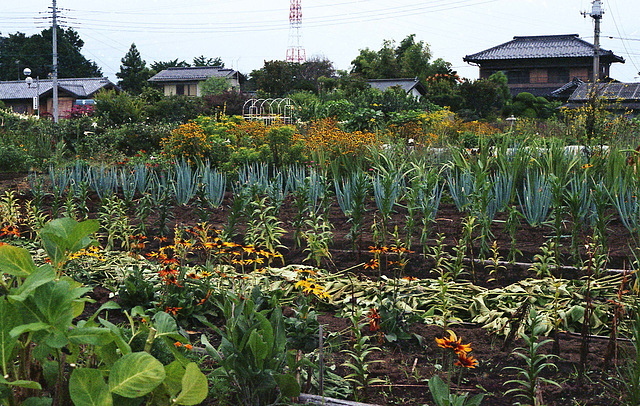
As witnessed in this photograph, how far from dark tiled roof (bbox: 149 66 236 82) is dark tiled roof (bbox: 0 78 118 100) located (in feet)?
14.7

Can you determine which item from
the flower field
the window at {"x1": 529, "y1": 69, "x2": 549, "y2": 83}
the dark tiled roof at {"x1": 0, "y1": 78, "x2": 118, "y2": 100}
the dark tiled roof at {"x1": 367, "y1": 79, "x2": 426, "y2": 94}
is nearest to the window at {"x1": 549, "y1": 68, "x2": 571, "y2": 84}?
the window at {"x1": 529, "y1": 69, "x2": 549, "y2": 83}

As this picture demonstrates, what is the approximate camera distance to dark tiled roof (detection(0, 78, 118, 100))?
42528mm

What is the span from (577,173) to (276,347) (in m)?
3.74

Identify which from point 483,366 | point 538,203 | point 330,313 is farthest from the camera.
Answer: point 538,203

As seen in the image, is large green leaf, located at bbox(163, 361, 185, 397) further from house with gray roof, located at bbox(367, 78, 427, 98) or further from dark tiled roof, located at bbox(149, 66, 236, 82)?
dark tiled roof, located at bbox(149, 66, 236, 82)

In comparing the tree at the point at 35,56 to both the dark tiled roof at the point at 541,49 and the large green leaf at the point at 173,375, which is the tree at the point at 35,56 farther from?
the large green leaf at the point at 173,375

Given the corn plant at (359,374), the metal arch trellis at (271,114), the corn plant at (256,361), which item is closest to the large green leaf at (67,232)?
the corn plant at (256,361)

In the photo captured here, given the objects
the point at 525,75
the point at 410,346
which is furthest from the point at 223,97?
the point at 410,346

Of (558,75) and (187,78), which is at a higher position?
(187,78)

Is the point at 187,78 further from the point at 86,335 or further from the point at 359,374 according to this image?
the point at 86,335

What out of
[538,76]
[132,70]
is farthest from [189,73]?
[538,76]

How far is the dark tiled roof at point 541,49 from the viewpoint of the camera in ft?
117

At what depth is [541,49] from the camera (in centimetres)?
3744

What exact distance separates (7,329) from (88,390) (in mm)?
240
